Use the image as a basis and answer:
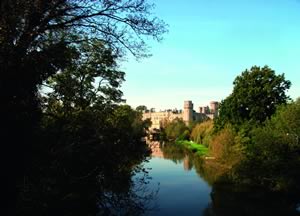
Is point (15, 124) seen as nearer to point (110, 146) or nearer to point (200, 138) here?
point (110, 146)

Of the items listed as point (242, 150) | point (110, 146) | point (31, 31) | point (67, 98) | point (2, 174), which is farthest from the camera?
point (242, 150)

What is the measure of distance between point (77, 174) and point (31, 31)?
316cm

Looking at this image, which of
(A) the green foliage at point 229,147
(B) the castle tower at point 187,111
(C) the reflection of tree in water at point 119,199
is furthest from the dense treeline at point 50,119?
(B) the castle tower at point 187,111

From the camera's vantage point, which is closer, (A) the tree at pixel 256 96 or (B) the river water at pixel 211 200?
(B) the river water at pixel 211 200

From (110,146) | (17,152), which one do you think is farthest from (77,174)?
(17,152)

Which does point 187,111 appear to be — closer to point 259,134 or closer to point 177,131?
point 177,131

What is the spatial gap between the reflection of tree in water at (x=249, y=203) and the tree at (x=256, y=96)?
12308 millimetres

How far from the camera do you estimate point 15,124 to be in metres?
7.30

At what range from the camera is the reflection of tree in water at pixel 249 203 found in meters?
26.0

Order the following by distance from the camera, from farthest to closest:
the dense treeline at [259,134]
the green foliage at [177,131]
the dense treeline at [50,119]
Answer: the green foliage at [177,131] → the dense treeline at [259,134] → the dense treeline at [50,119]

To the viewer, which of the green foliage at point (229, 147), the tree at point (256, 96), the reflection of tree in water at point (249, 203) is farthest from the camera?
the tree at point (256, 96)

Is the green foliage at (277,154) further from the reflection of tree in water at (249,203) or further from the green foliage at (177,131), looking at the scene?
the green foliage at (177,131)

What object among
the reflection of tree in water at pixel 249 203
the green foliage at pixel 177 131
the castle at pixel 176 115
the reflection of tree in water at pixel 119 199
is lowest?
the reflection of tree in water at pixel 249 203

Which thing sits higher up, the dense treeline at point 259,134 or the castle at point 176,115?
the castle at point 176,115
